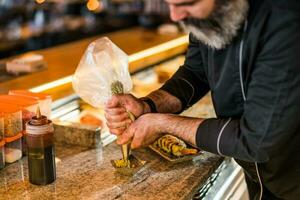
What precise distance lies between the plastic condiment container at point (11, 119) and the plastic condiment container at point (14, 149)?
28 millimetres

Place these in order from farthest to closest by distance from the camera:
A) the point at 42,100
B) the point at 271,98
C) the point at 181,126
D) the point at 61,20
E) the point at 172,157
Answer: the point at 61,20 → the point at 42,100 → the point at 172,157 → the point at 181,126 → the point at 271,98

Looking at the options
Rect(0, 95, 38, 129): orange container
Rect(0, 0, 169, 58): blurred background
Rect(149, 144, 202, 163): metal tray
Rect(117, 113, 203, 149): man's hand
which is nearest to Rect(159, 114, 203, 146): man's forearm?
Rect(117, 113, 203, 149): man's hand

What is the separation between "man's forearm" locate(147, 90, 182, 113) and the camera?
7.04 ft

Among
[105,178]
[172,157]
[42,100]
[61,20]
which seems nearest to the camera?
[105,178]

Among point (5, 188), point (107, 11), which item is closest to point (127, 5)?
point (107, 11)

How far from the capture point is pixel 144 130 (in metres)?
1.89

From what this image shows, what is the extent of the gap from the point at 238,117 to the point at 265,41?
40 centimetres

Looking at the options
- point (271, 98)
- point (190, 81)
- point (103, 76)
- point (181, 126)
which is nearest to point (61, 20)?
point (190, 81)

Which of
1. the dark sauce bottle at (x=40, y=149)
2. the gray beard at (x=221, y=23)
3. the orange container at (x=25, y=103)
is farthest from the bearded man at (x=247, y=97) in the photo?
the orange container at (x=25, y=103)

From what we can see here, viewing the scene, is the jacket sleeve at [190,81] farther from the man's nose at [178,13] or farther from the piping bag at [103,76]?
the man's nose at [178,13]

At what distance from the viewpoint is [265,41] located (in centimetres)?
158

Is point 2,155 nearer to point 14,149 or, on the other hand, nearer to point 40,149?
point 14,149

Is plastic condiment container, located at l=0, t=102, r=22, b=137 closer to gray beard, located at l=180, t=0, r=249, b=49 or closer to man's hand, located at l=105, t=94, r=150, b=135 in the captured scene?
man's hand, located at l=105, t=94, r=150, b=135

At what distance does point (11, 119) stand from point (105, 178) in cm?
48
